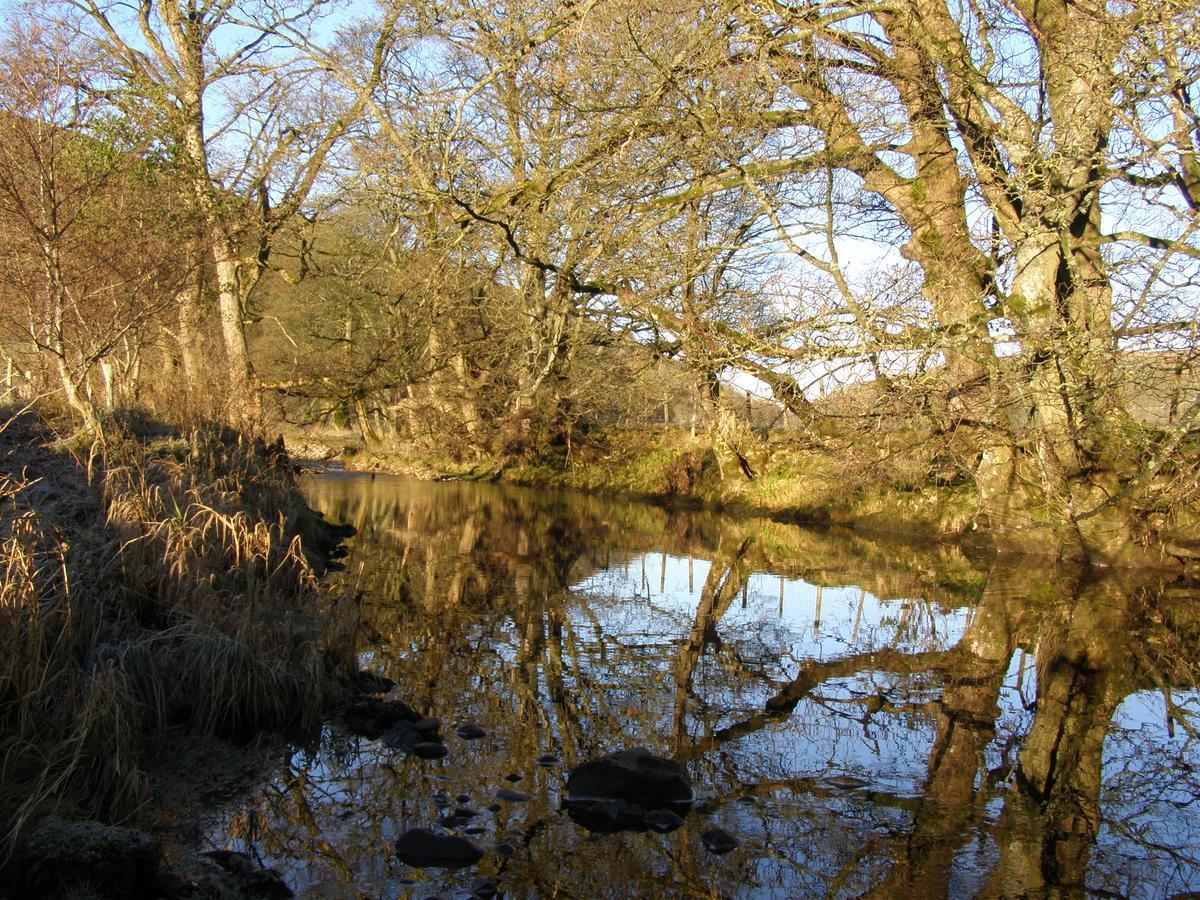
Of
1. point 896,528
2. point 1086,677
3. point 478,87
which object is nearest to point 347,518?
point 478,87

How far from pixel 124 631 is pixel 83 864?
2477 mm

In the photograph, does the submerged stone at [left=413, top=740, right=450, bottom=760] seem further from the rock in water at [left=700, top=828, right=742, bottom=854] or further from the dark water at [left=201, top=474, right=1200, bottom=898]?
the rock in water at [left=700, top=828, right=742, bottom=854]

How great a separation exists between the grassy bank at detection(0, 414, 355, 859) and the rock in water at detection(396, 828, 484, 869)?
1191mm

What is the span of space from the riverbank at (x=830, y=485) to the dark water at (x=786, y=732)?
137 cm

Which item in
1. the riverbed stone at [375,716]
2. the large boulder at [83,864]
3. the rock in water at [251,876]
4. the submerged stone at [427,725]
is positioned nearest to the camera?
the large boulder at [83,864]

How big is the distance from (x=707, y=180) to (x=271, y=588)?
797 cm

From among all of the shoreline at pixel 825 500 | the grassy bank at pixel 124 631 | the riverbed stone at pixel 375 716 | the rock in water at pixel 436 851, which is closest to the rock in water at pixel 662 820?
the rock in water at pixel 436 851

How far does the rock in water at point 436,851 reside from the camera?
12.9 feet

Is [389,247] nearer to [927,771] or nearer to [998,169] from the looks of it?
[998,169]

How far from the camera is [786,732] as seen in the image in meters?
5.73

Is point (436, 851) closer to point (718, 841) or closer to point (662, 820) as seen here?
point (662, 820)

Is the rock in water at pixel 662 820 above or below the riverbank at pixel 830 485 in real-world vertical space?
Result: below

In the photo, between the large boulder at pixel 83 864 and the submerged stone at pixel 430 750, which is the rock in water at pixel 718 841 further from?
the large boulder at pixel 83 864

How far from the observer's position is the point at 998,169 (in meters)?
10.8
